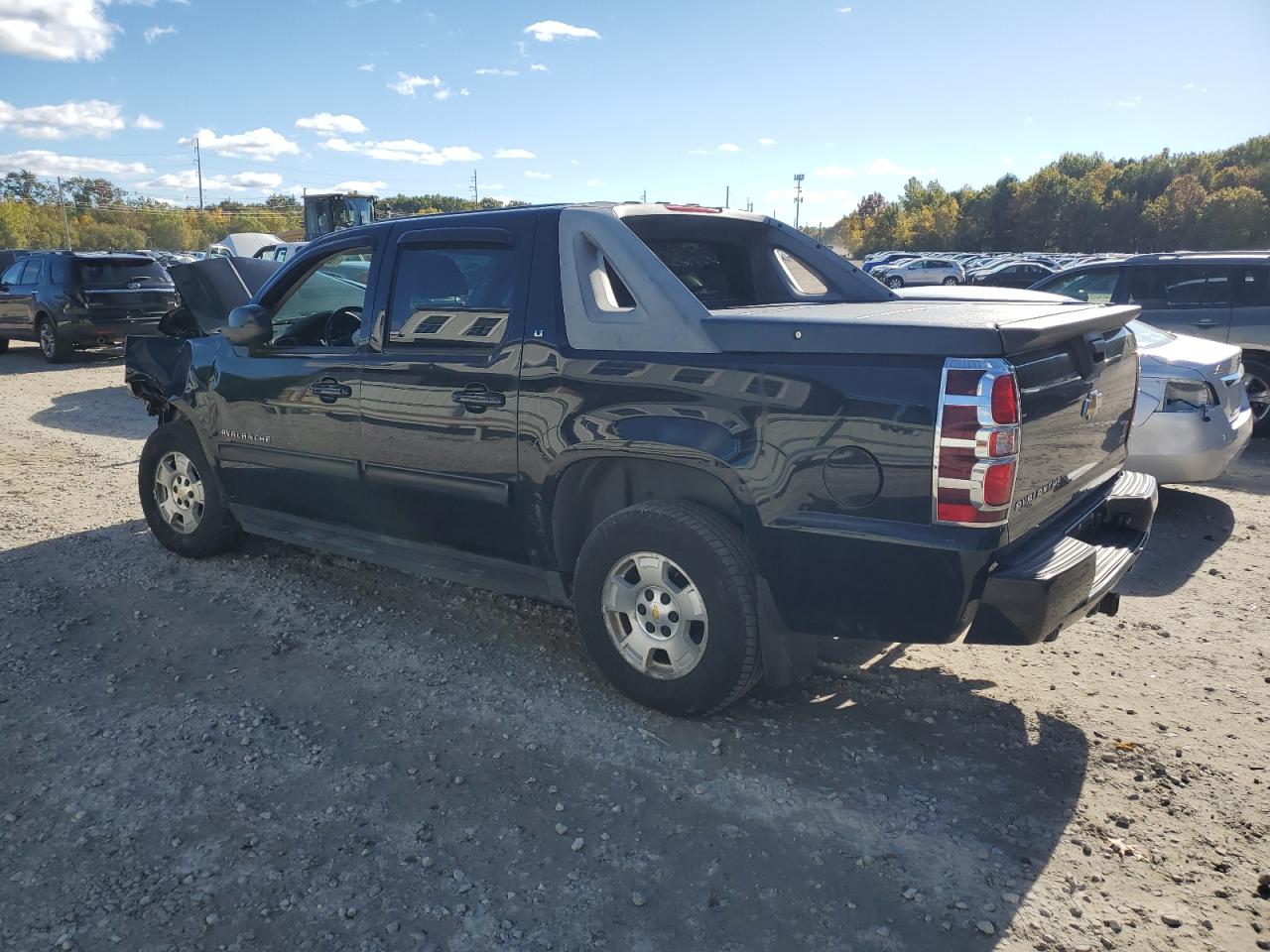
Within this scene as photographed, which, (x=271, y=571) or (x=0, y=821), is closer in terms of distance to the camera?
(x=0, y=821)

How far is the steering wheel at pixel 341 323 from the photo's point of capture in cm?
504

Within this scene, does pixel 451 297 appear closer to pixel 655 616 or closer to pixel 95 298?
pixel 655 616

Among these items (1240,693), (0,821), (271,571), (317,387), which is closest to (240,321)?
(317,387)

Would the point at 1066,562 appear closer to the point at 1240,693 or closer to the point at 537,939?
the point at 1240,693

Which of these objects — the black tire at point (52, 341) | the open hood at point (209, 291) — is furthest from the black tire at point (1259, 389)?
the black tire at point (52, 341)

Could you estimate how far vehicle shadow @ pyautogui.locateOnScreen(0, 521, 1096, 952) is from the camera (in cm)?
266

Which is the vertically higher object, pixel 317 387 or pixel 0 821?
pixel 317 387

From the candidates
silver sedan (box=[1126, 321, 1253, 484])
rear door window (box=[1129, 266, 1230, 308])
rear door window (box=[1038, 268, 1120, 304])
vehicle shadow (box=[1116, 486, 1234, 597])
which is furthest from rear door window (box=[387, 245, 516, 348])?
rear door window (box=[1129, 266, 1230, 308])

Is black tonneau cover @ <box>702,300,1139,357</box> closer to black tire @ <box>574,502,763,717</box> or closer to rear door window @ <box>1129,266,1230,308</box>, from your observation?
black tire @ <box>574,502,763,717</box>

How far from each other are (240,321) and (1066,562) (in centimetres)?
394

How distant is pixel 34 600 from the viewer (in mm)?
5031

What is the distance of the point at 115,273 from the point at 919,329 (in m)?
15.8

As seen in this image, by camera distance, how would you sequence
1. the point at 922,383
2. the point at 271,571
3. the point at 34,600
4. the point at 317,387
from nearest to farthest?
the point at 922,383, the point at 317,387, the point at 34,600, the point at 271,571

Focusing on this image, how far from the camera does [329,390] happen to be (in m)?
4.59
